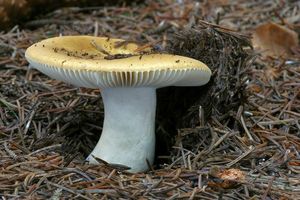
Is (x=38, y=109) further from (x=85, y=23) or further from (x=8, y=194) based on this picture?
(x=85, y=23)

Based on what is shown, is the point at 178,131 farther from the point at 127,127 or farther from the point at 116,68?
the point at 116,68

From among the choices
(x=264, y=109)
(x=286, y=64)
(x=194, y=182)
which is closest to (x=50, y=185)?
(x=194, y=182)

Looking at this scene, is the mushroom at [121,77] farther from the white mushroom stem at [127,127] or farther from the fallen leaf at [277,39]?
the fallen leaf at [277,39]

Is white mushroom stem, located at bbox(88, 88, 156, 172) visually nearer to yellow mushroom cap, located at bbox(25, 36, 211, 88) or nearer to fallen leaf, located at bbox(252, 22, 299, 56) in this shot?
yellow mushroom cap, located at bbox(25, 36, 211, 88)

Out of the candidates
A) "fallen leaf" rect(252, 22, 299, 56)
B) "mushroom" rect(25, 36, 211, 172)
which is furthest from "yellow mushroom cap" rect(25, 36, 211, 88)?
"fallen leaf" rect(252, 22, 299, 56)

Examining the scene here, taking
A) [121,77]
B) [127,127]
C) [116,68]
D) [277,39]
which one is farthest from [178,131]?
[277,39]

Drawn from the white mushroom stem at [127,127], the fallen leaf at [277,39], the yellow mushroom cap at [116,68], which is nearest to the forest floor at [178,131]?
the fallen leaf at [277,39]
